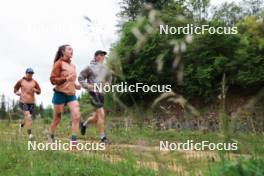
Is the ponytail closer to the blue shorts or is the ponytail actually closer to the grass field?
the blue shorts

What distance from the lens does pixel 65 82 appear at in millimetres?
9320

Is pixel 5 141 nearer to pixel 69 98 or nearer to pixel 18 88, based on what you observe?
pixel 69 98

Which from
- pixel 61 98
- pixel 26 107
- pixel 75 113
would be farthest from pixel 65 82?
pixel 26 107

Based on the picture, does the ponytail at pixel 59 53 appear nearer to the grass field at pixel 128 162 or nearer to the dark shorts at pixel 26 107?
the grass field at pixel 128 162

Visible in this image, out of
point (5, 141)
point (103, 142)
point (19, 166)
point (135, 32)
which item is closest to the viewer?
point (135, 32)

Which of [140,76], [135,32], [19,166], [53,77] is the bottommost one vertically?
[19,166]

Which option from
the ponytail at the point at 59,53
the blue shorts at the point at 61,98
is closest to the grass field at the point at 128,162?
the blue shorts at the point at 61,98

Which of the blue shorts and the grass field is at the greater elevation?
the blue shorts

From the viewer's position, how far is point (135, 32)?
2320 millimetres

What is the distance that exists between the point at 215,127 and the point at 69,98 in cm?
646

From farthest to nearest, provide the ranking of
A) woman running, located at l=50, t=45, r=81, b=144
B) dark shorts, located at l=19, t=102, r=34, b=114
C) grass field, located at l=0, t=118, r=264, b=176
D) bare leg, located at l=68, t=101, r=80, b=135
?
dark shorts, located at l=19, t=102, r=34, b=114 → bare leg, located at l=68, t=101, r=80, b=135 → woman running, located at l=50, t=45, r=81, b=144 → grass field, located at l=0, t=118, r=264, b=176

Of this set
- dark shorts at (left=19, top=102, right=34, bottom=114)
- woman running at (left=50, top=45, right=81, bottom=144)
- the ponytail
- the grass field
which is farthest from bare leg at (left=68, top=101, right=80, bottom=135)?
dark shorts at (left=19, top=102, right=34, bottom=114)

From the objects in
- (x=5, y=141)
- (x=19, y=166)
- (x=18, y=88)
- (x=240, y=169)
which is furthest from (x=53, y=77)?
(x=240, y=169)

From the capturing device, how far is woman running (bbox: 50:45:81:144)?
→ 30.4 feet
